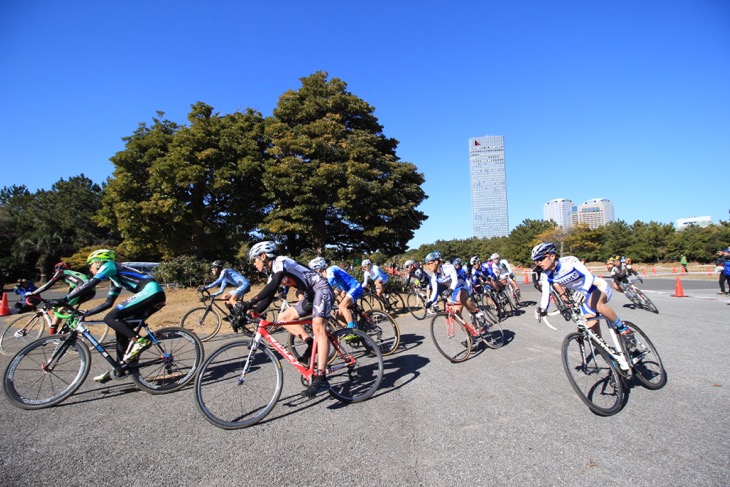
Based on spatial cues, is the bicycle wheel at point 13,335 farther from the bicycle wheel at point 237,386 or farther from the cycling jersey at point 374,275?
the cycling jersey at point 374,275

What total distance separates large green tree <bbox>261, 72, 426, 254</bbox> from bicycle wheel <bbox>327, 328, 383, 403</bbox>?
14.0 metres

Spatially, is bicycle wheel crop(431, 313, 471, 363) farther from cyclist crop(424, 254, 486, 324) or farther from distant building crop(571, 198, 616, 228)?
distant building crop(571, 198, 616, 228)

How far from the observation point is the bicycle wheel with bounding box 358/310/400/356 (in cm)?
700

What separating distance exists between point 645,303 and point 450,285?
7491mm

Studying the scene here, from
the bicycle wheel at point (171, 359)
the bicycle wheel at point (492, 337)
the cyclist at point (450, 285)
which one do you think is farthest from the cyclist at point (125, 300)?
the bicycle wheel at point (492, 337)

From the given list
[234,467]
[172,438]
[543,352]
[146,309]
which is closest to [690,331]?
[543,352]

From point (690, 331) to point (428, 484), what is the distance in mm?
7825

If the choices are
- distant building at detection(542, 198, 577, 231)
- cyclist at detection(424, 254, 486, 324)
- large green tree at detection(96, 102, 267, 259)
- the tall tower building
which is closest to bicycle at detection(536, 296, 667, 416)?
cyclist at detection(424, 254, 486, 324)

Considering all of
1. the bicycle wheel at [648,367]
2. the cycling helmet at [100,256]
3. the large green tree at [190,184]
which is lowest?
the bicycle wheel at [648,367]

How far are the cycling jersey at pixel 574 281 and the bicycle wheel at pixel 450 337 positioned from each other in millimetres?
2088

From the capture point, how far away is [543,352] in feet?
21.0

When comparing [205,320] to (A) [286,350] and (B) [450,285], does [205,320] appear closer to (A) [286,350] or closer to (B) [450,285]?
(A) [286,350]

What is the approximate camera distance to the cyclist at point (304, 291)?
13.8ft

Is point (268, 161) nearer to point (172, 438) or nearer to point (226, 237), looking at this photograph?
point (226, 237)
